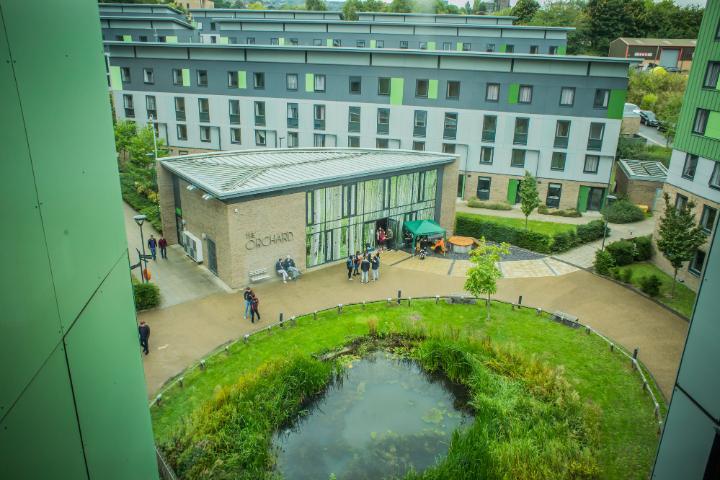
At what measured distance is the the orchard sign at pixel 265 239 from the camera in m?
23.7

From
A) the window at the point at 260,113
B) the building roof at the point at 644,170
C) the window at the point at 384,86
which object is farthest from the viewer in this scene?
the window at the point at 260,113

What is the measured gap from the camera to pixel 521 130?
125ft

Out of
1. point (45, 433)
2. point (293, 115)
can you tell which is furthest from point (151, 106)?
point (45, 433)

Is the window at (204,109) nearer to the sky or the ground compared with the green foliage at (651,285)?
nearer to the sky

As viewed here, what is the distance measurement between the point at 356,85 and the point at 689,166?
932 inches

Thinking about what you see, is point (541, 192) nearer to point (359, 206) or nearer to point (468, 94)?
point (468, 94)

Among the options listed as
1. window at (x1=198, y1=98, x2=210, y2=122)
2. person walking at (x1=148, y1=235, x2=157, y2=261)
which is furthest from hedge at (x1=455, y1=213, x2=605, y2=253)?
window at (x1=198, y1=98, x2=210, y2=122)

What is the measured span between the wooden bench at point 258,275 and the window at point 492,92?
74.3 ft

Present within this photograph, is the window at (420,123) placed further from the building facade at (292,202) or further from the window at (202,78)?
the window at (202,78)

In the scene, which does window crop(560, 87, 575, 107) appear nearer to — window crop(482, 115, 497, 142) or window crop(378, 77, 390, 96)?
window crop(482, 115, 497, 142)

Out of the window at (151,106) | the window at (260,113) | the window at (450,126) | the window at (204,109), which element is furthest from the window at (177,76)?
the window at (450,126)

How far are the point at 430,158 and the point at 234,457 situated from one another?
21.9 meters

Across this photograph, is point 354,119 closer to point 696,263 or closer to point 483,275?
point 483,275

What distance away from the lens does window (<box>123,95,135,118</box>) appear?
45.5 m
